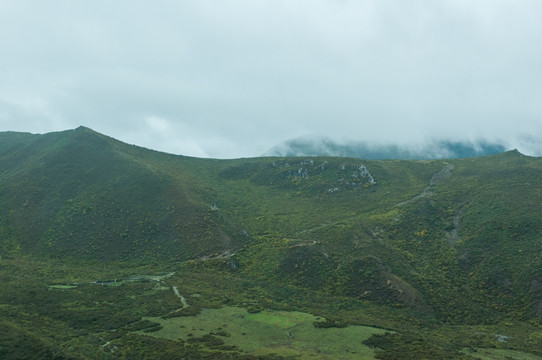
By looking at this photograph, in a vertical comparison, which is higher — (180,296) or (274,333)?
(180,296)

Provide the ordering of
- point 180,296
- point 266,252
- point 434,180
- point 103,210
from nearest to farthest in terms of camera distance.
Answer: point 180,296 < point 266,252 < point 103,210 < point 434,180

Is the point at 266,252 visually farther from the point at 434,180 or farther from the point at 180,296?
the point at 434,180

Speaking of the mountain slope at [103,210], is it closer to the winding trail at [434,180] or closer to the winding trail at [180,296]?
the winding trail at [180,296]

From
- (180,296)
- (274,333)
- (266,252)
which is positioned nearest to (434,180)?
(266,252)

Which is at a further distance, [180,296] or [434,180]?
[434,180]

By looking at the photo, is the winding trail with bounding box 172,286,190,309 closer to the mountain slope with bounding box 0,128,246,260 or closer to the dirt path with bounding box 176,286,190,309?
the dirt path with bounding box 176,286,190,309

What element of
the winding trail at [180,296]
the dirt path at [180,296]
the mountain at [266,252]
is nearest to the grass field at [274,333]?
the mountain at [266,252]

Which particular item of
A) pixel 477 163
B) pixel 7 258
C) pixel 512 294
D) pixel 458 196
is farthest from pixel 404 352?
pixel 477 163

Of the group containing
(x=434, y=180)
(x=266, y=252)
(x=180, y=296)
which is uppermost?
(x=434, y=180)

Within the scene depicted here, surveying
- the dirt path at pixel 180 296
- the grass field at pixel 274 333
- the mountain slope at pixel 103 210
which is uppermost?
the mountain slope at pixel 103 210
